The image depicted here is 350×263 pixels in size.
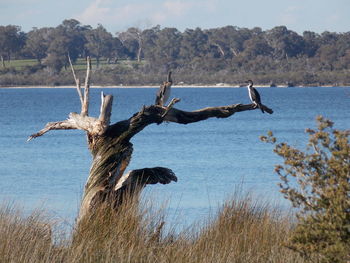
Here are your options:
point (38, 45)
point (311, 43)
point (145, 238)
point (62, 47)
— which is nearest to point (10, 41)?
point (38, 45)

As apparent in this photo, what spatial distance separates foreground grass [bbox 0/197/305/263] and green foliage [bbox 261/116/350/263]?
0.87 metres

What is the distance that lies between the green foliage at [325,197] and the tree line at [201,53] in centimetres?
7868

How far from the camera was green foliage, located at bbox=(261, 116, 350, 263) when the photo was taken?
4.67 metres

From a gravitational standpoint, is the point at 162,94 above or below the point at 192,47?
above

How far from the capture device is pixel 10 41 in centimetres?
8862

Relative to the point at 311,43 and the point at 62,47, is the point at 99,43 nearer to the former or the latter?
the point at 62,47

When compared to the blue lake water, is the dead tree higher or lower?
higher

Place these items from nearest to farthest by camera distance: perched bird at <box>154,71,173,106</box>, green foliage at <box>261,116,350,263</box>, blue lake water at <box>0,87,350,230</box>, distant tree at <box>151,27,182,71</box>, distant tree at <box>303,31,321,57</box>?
green foliage at <box>261,116,350,263</box> → perched bird at <box>154,71,173,106</box> → blue lake water at <box>0,87,350,230</box> → distant tree at <box>151,27,182,71</box> → distant tree at <box>303,31,321,57</box>

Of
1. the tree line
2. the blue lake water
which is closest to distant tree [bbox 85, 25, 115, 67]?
the tree line

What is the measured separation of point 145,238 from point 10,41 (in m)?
84.4

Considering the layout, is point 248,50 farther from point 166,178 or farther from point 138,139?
point 166,178

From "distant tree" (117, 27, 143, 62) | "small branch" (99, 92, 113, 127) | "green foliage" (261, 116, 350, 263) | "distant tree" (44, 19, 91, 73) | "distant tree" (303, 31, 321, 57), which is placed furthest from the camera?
"distant tree" (117, 27, 143, 62)

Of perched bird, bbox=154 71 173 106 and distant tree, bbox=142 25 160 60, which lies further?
distant tree, bbox=142 25 160 60

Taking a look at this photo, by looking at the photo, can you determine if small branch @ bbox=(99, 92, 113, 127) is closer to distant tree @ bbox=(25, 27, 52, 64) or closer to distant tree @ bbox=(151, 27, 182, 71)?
distant tree @ bbox=(151, 27, 182, 71)
